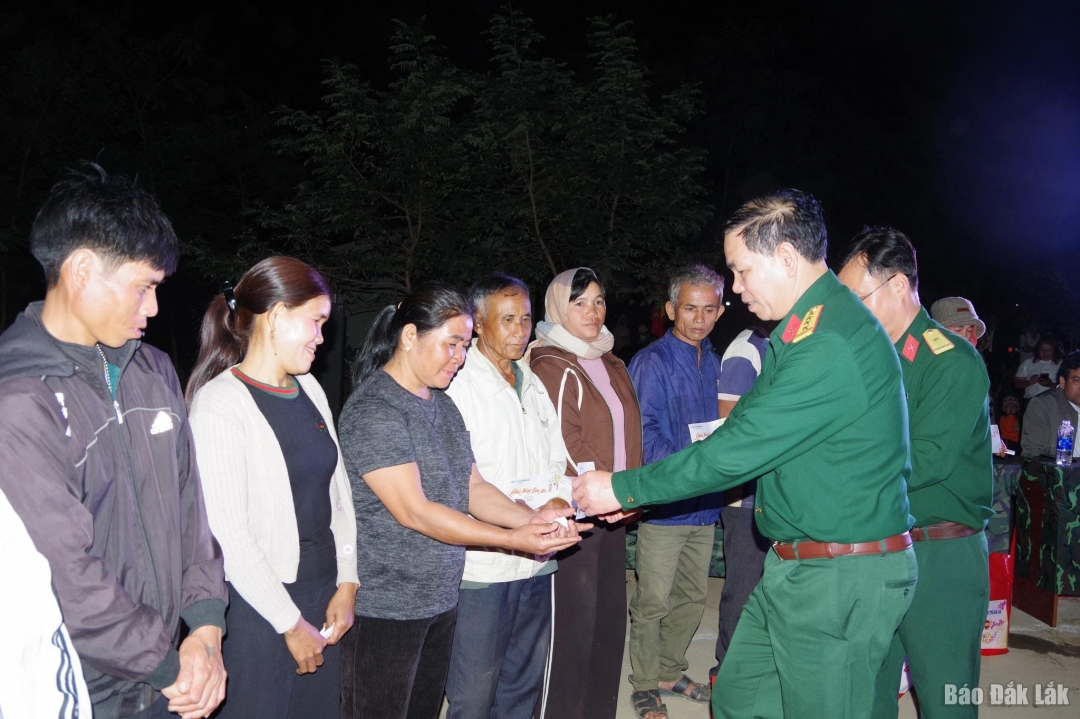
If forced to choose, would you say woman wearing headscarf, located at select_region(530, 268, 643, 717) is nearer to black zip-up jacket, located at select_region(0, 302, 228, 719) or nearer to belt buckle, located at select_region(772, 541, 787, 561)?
belt buckle, located at select_region(772, 541, 787, 561)

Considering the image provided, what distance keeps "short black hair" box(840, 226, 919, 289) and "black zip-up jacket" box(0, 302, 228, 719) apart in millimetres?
2725

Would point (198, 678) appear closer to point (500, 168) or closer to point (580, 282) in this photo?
point (580, 282)

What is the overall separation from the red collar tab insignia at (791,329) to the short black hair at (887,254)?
3.11 feet

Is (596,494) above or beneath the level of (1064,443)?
beneath

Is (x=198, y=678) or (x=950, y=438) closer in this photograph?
(x=198, y=678)

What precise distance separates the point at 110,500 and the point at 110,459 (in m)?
0.09

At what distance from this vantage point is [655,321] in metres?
11.5

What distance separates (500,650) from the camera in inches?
117

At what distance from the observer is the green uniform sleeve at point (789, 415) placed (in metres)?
2.39

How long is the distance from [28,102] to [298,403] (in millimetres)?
16579

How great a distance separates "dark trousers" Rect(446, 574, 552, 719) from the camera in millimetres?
2850

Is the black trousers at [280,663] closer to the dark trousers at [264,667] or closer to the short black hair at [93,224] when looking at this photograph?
the dark trousers at [264,667]

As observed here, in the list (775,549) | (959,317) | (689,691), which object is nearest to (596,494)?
(775,549)

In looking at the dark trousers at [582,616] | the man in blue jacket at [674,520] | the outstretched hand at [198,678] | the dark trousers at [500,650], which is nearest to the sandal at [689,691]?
the man in blue jacket at [674,520]
